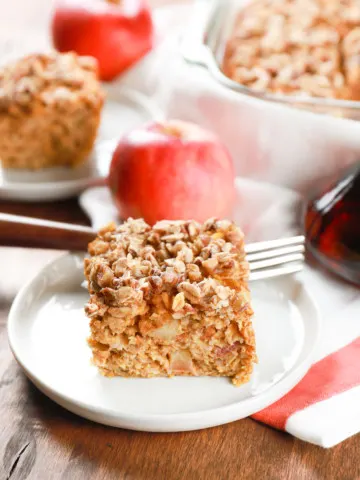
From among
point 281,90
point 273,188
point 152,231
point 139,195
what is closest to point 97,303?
point 152,231

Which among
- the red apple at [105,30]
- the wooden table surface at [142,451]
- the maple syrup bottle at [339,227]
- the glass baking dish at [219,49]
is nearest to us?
the wooden table surface at [142,451]

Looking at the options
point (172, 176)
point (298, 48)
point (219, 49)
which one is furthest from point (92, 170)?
point (298, 48)

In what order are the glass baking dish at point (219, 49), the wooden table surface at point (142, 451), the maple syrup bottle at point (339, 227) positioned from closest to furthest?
the wooden table surface at point (142, 451) < the maple syrup bottle at point (339, 227) < the glass baking dish at point (219, 49)

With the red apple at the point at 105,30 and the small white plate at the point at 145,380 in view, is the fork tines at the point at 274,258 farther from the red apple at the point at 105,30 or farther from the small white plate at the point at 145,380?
the red apple at the point at 105,30

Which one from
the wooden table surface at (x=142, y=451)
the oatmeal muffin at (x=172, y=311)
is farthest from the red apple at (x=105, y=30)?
the wooden table surface at (x=142, y=451)

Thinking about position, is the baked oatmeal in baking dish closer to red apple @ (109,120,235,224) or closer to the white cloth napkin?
the white cloth napkin

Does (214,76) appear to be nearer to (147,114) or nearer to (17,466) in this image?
(147,114)

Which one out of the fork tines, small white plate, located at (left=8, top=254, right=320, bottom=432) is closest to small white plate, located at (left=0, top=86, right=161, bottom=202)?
small white plate, located at (left=8, top=254, right=320, bottom=432)
